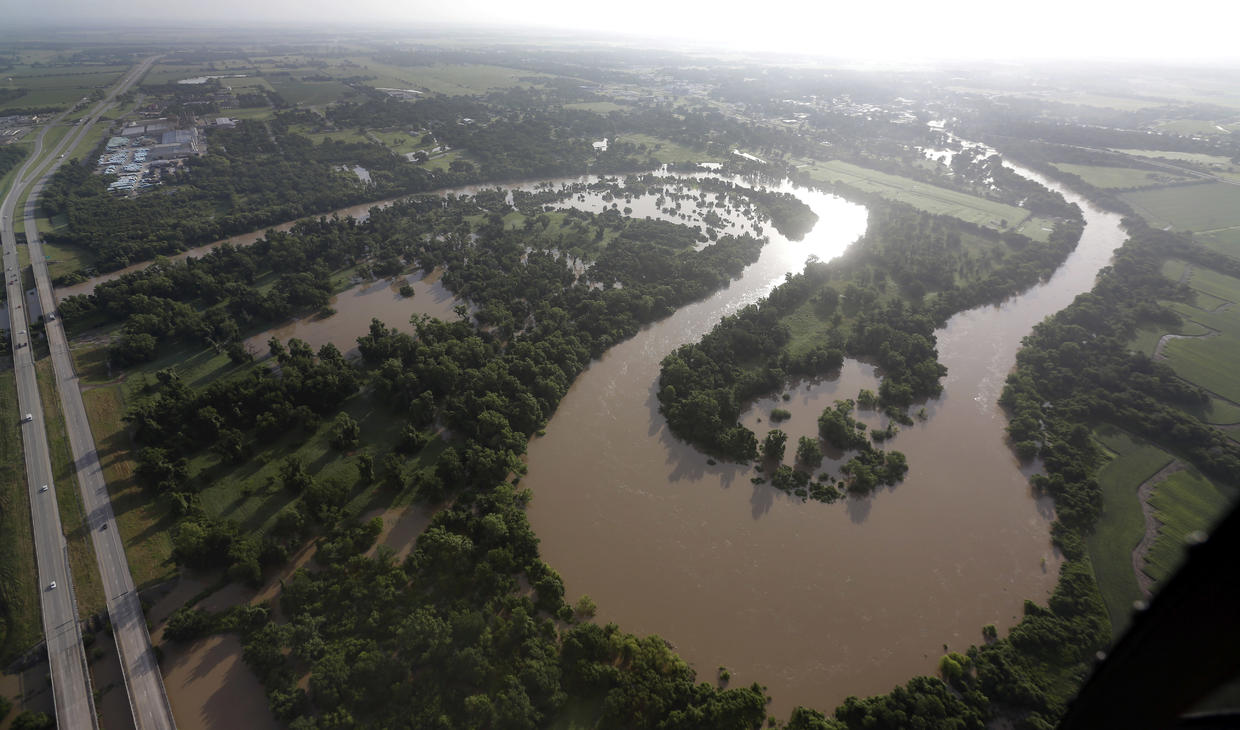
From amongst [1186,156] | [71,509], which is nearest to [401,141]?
[71,509]

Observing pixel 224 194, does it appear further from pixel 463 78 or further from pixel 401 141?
pixel 463 78

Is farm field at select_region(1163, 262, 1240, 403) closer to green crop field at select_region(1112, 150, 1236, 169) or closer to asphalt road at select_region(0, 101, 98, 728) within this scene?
green crop field at select_region(1112, 150, 1236, 169)

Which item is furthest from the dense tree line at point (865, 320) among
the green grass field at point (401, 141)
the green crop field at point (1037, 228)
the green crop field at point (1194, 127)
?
the green crop field at point (1194, 127)

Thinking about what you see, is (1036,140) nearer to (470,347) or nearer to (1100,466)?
(1100,466)

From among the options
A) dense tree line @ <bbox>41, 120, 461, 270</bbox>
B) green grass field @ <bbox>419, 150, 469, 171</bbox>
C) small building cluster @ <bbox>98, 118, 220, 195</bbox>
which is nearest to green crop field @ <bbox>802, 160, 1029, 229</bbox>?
green grass field @ <bbox>419, 150, 469, 171</bbox>

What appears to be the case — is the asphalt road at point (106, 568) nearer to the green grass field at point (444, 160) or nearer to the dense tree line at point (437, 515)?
the dense tree line at point (437, 515)

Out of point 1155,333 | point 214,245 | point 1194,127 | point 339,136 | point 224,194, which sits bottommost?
point 214,245

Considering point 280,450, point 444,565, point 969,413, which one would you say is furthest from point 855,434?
point 280,450
